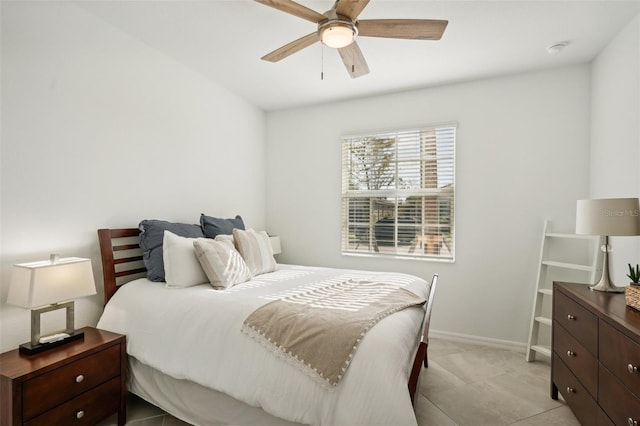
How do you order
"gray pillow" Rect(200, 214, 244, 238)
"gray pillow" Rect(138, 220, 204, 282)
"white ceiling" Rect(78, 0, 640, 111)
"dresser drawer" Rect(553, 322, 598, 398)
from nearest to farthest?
"dresser drawer" Rect(553, 322, 598, 398)
"white ceiling" Rect(78, 0, 640, 111)
"gray pillow" Rect(138, 220, 204, 282)
"gray pillow" Rect(200, 214, 244, 238)

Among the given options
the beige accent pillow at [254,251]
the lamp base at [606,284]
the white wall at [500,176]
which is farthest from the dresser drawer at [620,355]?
the beige accent pillow at [254,251]

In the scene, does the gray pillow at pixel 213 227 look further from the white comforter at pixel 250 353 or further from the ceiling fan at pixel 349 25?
the ceiling fan at pixel 349 25

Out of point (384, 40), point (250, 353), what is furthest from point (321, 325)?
point (384, 40)

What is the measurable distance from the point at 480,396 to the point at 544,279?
1.42m

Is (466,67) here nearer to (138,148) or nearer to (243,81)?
(243,81)

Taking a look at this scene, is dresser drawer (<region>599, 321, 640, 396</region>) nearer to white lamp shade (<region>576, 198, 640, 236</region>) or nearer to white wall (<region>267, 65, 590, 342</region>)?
white lamp shade (<region>576, 198, 640, 236</region>)

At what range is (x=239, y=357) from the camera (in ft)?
5.75

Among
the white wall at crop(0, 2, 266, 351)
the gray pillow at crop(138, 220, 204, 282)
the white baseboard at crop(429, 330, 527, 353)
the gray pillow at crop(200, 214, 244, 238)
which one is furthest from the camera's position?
the white baseboard at crop(429, 330, 527, 353)

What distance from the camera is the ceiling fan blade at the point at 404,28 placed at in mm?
1853

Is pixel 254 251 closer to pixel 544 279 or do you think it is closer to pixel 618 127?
pixel 544 279

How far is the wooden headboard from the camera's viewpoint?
7.70 ft

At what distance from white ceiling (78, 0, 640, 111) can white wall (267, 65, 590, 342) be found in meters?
0.23

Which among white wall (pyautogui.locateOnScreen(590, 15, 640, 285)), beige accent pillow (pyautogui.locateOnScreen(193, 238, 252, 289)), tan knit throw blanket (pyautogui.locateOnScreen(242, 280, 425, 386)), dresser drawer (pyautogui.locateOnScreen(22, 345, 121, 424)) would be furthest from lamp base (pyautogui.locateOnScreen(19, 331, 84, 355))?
white wall (pyautogui.locateOnScreen(590, 15, 640, 285))

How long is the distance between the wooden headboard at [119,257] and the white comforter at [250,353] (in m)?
0.13
